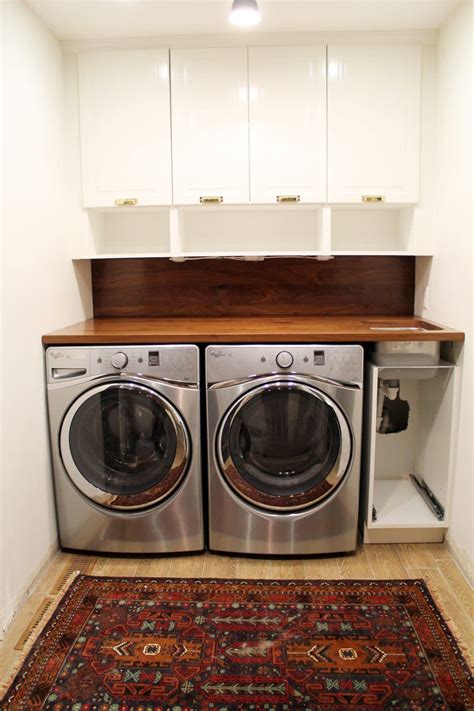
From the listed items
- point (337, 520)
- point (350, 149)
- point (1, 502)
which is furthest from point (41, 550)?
point (350, 149)

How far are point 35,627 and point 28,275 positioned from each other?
1.33 meters

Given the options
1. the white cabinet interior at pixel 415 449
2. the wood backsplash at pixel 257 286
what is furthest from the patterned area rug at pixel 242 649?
the wood backsplash at pixel 257 286

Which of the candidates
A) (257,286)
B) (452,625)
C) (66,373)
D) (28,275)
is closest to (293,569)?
(452,625)

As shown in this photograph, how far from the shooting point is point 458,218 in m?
2.21

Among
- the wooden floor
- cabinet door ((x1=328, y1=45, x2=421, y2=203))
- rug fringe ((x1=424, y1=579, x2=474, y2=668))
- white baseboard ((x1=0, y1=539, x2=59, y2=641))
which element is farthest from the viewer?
cabinet door ((x1=328, y1=45, x2=421, y2=203))

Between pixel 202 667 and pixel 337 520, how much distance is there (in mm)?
851

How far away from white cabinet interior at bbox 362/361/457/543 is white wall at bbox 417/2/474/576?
3.0 inches

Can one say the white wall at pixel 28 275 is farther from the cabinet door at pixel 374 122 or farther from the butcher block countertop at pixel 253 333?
the cabinet door at pixel 374 122

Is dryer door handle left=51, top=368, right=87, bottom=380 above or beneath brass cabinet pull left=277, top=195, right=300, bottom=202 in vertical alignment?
beneath

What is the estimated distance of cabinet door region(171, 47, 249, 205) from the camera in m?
2.42

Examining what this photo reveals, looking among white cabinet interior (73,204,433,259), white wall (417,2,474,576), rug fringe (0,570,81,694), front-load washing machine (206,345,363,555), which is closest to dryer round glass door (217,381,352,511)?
front-load washing machine (206,345,363,555)

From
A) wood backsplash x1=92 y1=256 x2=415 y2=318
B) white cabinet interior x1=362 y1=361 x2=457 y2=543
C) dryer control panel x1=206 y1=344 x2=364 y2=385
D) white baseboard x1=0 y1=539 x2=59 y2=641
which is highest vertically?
wood backsplash x1=92 y1=256 x2=415 y2=318

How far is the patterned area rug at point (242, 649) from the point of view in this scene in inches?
60.8

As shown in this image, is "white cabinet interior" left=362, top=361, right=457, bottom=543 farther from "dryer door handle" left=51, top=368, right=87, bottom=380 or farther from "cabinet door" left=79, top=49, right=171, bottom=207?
"cabinet door" left=79, top=49, right=171, bottom=207
